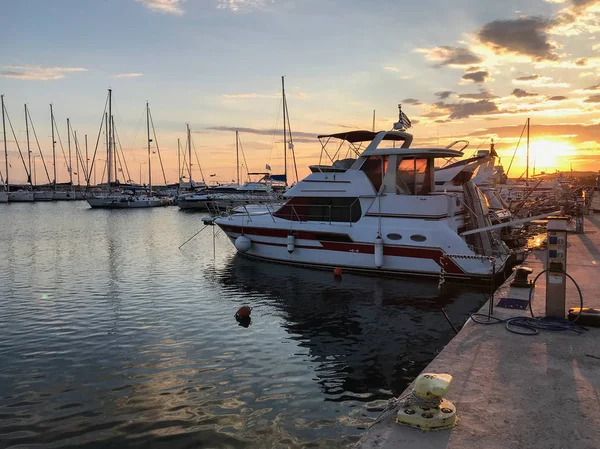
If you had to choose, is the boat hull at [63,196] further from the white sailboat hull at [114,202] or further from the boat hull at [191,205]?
the boat hull at [191,205]

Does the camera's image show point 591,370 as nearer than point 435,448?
No

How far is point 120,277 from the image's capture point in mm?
16562

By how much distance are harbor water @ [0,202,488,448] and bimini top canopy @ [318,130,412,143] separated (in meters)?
5.38

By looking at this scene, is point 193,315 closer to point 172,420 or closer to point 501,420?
point 172,420

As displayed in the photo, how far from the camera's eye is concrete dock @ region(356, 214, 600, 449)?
159 inches

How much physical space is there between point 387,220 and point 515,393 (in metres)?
11.1

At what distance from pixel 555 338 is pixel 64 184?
→ 13071 centimetres

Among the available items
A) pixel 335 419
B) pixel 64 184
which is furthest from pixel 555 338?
pixel 64 184

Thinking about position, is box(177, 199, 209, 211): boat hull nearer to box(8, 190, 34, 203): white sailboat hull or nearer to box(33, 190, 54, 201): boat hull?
box(8, 190, 34, 203): white sailboat hull

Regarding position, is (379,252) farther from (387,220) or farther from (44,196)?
(44,196)

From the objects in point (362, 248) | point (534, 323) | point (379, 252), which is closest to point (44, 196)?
point (362, 248)

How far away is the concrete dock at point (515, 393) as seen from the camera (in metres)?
4.03

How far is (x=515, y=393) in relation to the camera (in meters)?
4.99

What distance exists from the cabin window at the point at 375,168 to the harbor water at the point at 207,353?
11.6 feet
